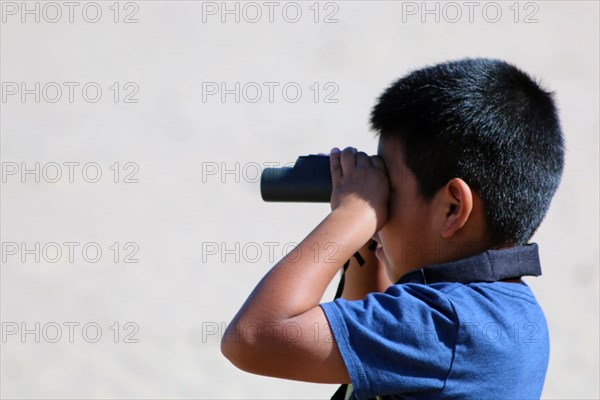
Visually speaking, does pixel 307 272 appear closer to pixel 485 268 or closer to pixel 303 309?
pixel 303 309

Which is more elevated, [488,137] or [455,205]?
[488,137]

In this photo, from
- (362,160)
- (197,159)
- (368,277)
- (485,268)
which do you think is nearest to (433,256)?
(485,268)

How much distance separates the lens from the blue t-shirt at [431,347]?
1632 millimetres

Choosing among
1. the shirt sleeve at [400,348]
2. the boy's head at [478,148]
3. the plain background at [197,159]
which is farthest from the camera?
the plain background at [197,159]

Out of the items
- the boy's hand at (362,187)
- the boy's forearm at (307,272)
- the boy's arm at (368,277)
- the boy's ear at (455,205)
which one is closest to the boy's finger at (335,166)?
the boy's hand at (362,187)

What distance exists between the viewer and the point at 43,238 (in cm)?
528

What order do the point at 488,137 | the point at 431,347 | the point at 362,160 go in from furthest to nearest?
the point at 362,160
the point at 488,137
the point at 431,347

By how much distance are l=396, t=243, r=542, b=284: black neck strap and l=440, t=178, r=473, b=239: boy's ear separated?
0.18 ft

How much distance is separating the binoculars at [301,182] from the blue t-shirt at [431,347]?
303 millimetres

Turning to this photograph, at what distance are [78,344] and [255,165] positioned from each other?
5.53ft

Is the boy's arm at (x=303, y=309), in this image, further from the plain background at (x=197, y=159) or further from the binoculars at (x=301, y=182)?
the plain background at (x=197, y=159)

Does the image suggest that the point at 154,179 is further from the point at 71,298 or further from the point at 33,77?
the point at 33,77

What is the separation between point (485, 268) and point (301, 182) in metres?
0.39

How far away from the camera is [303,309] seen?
166cm
